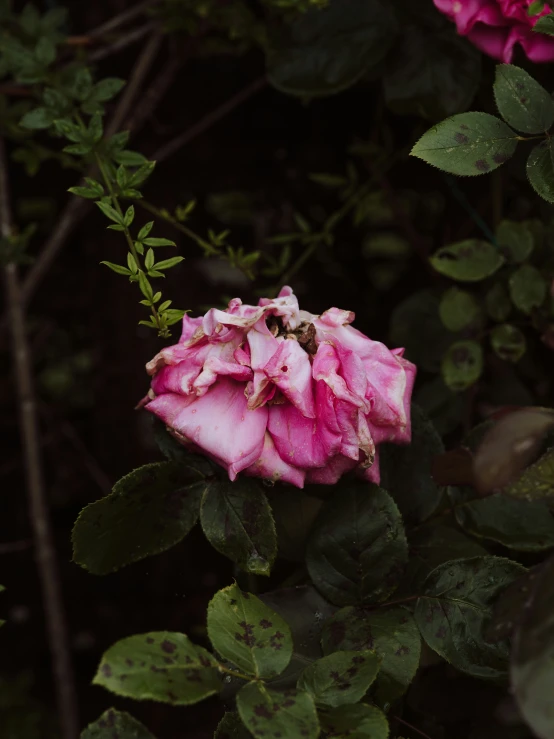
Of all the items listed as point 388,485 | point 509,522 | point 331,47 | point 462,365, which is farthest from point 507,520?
point 331,47

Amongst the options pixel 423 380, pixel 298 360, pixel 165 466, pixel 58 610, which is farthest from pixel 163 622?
pixel 298 360

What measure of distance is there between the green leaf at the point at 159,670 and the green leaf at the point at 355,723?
9 cm

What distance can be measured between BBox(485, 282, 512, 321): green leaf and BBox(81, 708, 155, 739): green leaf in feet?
1.91

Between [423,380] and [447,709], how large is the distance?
44 centimetres

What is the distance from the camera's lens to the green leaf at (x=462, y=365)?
90 cm

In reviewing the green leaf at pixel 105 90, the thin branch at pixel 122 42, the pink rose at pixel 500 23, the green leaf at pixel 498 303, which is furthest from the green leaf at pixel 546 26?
the thin branch at pixel 122 42

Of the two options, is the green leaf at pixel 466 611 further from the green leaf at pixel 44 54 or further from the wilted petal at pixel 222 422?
the green leaf at pixel 44 54

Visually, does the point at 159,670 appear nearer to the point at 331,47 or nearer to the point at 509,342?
the point at 509,342

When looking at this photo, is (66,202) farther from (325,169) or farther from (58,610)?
(58,610)

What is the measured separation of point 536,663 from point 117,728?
325 mm

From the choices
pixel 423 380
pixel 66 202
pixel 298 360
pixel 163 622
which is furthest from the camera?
pixel 66 202

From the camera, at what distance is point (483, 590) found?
0.63 metres

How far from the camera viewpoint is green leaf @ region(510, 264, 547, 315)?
0.87 metres

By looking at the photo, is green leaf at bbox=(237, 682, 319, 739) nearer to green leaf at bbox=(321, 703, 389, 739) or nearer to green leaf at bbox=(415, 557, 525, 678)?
green leaf at bbox=(321, 703, 389, 739)
